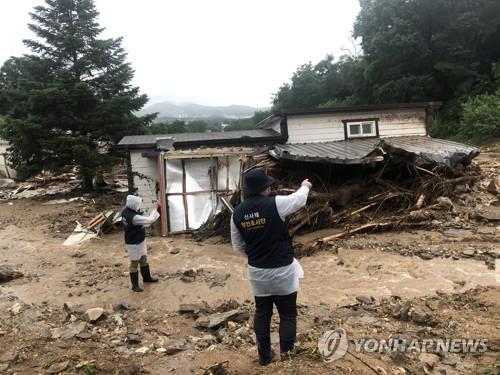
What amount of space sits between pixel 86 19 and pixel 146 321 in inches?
697

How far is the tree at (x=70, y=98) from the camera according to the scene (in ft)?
55.6

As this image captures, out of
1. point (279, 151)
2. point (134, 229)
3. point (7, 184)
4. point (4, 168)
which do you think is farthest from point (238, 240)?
point (4, 168)

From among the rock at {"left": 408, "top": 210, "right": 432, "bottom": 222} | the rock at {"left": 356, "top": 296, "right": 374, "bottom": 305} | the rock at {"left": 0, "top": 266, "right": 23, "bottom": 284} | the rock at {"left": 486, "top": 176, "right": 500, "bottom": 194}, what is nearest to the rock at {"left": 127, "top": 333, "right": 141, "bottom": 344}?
the rock at {"left": 356, "top": 296, "right": 374, "bottom": 305}

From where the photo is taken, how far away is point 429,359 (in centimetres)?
393

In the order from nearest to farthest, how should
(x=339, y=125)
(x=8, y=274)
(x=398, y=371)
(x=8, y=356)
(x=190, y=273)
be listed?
(x=398, y=371)
(x=8, y=356)
(x=190, y=273)
(x=8, y=274)
(x=339, y=125)

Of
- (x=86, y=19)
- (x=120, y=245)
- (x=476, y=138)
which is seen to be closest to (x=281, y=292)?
(x=120, y=245)

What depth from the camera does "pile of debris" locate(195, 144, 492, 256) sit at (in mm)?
9789

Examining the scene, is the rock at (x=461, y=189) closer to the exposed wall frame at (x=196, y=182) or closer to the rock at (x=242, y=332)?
the exposed wall frame at (x=196, y=182)

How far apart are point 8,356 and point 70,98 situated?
14891 mm

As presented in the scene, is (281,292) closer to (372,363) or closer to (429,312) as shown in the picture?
(372,363)

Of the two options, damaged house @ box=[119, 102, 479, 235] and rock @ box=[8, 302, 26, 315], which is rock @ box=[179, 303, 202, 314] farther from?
damaged house @ box=[119, 102, 479, 235]

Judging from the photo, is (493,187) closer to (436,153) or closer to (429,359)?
(436,153)

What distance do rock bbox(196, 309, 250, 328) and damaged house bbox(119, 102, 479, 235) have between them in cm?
576

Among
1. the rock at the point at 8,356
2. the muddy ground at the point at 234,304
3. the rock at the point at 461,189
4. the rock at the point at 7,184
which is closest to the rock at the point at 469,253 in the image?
the muddy ground at the point at 234,304
